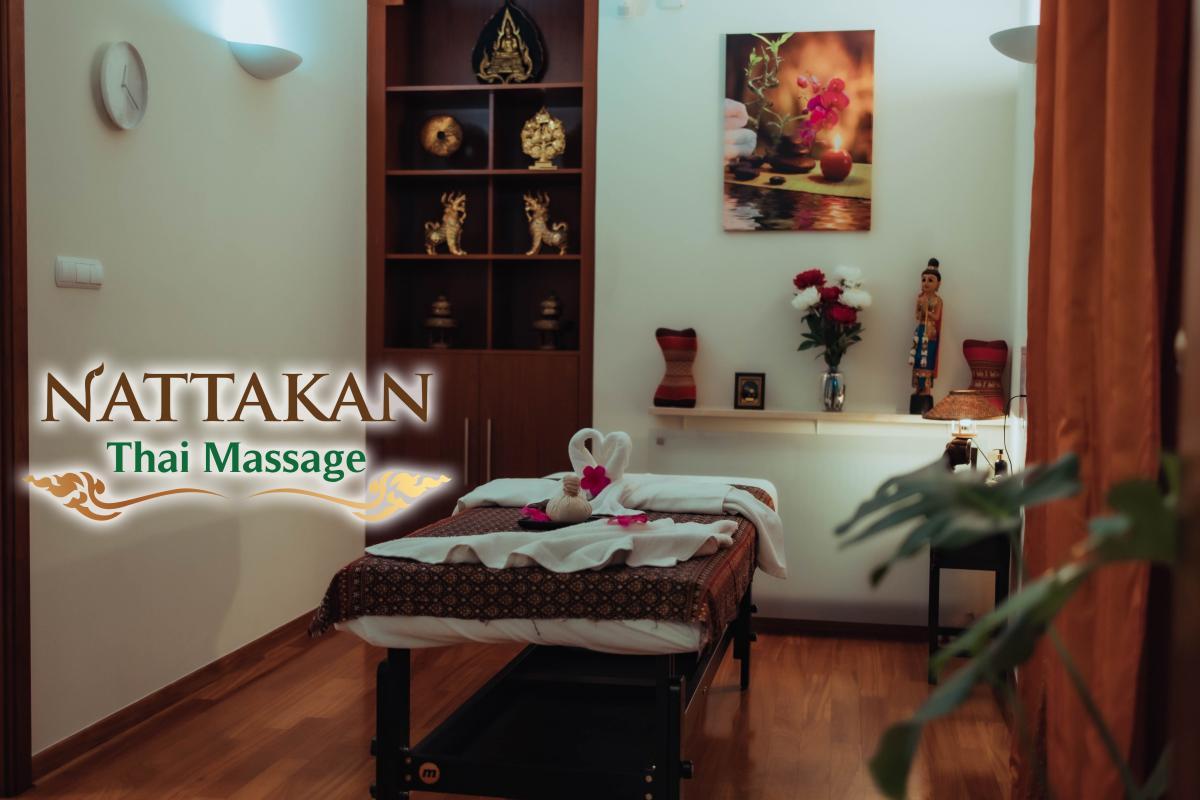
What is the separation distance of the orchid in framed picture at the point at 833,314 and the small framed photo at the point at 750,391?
0.73 feet

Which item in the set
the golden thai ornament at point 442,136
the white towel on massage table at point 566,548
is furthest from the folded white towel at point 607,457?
the golden thai ornament at point 442,136

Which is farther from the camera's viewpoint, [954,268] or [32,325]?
[954,268]

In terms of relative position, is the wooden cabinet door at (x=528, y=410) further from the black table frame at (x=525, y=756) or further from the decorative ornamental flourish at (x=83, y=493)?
the black table frame at (x=525, y=756)

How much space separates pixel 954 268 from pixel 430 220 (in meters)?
2.27

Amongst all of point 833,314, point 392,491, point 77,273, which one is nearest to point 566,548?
point 77,273

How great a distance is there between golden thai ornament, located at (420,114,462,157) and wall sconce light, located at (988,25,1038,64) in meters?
2.30

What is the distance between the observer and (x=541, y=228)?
4.98 meters

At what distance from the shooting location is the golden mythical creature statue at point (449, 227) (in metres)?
5.04

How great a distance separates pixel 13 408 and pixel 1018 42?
10.1 ft

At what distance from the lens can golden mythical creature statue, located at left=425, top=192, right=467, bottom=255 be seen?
16.5 feet

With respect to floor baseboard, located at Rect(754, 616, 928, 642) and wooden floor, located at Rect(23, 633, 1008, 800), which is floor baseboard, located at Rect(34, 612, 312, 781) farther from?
floor baseboard, located at Rect(754, 616, 928, 642)

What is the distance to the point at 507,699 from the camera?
3.13 m

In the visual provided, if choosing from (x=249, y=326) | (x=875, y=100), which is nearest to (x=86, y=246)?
(x=249, y=326)

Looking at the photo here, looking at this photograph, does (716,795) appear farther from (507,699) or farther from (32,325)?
(32,325)
